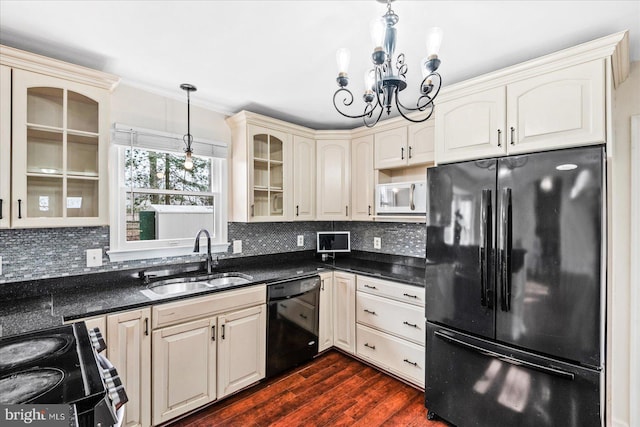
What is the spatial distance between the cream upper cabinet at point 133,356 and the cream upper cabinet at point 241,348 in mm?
471

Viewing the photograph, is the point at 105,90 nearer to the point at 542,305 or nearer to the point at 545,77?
the point at 545,77

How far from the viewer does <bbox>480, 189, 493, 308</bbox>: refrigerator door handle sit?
5.85 ft

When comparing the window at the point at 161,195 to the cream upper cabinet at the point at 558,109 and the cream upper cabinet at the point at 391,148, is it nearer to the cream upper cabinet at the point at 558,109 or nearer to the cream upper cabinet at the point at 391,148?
the cream upper cabinet at the point at 391,148

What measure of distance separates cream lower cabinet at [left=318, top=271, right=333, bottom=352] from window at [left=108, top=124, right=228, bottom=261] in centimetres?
102

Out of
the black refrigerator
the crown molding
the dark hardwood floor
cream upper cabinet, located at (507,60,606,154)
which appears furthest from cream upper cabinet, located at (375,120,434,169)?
the crown molding

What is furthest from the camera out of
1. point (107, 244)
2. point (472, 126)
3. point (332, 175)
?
point (332, 175)

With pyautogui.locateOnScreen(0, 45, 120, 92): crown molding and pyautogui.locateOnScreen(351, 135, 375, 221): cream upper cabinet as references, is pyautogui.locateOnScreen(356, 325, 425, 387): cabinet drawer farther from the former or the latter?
pyautogui.locateOnScreen(0, 45, 120, 92): crown molding

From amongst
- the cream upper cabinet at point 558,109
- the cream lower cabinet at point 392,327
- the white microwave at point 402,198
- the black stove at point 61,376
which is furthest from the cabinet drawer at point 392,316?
the black stove at point 61,376

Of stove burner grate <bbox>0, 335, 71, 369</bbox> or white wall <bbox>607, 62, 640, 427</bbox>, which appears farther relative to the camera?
white wall <bbox>607, 62, 640, 427</bbox>

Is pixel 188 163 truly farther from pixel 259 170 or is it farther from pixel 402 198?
pixel 402 198

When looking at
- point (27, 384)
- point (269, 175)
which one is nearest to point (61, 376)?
point (27, 384)

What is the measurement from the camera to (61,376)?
94 centimetres

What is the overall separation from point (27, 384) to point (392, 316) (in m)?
2.23

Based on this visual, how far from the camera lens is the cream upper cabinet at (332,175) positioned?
10.7ft
